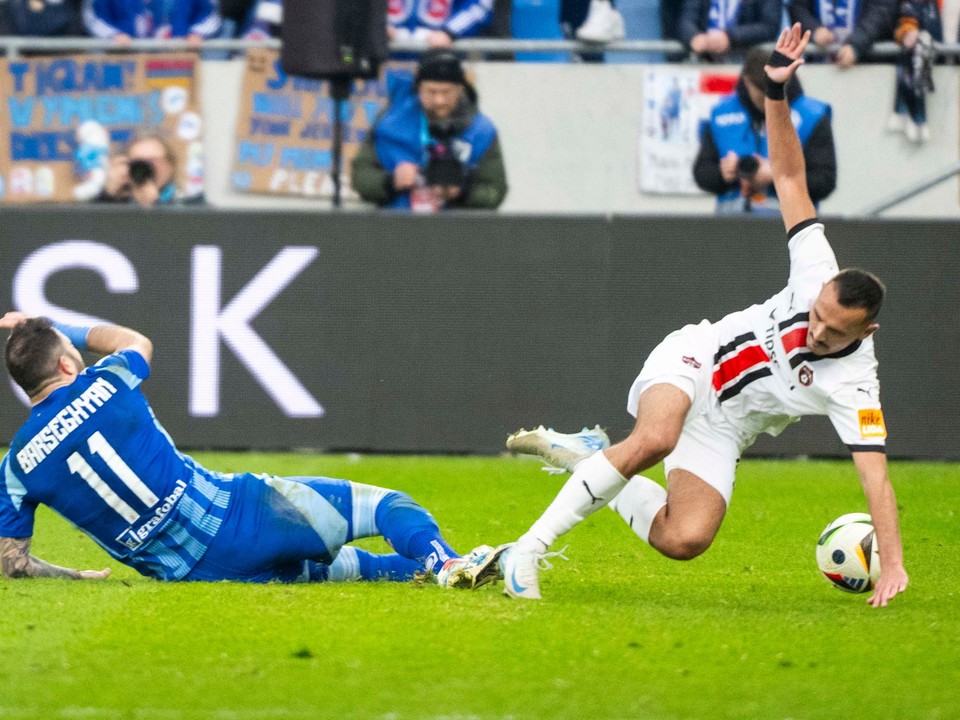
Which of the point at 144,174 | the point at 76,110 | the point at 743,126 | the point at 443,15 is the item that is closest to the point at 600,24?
the point at 443,15

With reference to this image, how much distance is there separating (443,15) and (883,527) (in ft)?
24.7

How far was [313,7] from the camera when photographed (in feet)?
36.2

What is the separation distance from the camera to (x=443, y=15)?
1248cm

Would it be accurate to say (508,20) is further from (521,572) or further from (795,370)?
(521,572)

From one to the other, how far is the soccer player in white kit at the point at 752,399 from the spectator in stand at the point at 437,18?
5935 mm

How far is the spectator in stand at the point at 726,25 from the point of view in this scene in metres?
12.2

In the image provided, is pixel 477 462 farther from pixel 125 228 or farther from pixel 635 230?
pixel 125 228

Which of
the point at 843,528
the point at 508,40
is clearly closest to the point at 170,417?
the point at 508,40

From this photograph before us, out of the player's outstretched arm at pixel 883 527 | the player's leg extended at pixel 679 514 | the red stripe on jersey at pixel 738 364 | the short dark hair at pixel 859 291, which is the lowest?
the player's leg extended at pixel 679 514

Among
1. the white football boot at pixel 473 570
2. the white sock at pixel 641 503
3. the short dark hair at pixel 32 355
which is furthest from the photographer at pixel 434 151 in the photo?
the short dark hair at pixel 32 355

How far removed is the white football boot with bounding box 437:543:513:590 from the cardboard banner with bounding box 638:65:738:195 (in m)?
6.33

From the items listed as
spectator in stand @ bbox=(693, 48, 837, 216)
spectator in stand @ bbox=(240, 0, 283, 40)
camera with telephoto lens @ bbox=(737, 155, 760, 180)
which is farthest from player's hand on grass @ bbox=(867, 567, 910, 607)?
spectator in stand @ bbox=(240, 0, 283, 40)

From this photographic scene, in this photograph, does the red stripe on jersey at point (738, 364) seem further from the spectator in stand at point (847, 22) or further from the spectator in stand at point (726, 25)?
the spectator in stand at point (847, 22)

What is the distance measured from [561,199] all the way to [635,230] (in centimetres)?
150
